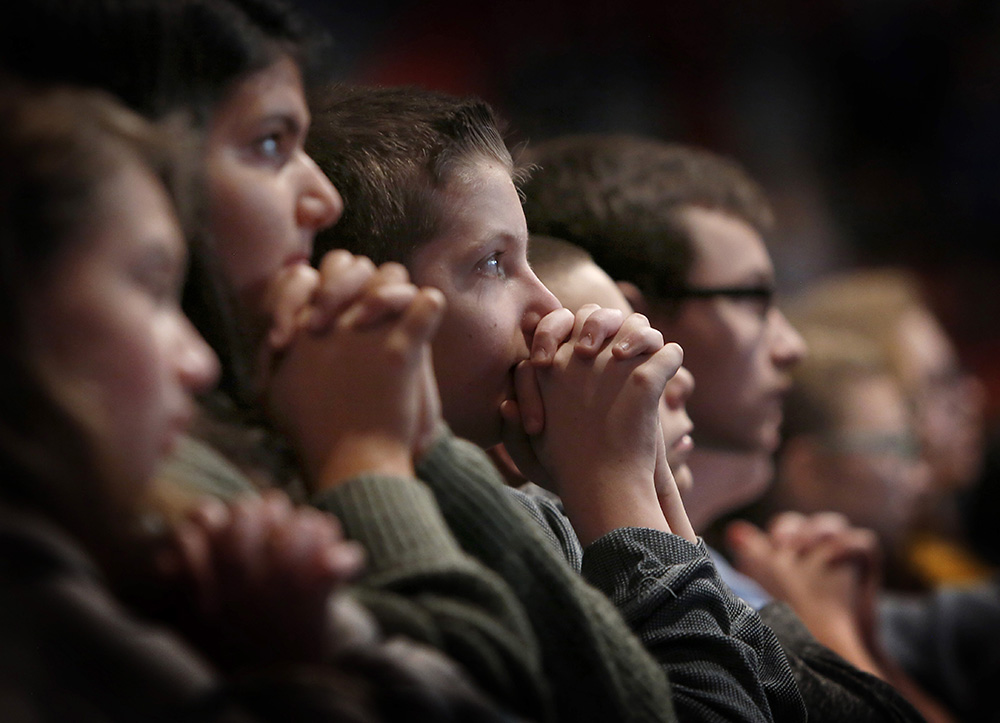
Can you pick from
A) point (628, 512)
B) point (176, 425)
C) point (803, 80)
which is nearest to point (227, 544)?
point (176, 425)

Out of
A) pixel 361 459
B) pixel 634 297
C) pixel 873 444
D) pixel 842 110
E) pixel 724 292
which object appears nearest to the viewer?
pixel 361 459

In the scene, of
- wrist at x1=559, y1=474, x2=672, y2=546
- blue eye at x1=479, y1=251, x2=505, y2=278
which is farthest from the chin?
blue eye at x1=479, y1=251, x2=505, y2=278

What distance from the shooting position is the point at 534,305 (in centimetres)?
80

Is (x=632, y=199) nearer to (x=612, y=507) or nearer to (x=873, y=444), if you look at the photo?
(x=612, y=507)

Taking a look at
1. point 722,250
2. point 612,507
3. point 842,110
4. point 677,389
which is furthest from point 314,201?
point 842,110

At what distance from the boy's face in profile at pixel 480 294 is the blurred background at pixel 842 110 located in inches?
80.0

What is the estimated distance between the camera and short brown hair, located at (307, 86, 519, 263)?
0.76 metres

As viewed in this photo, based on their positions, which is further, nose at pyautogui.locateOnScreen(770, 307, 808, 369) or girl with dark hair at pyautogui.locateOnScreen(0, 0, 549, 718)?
nose at pyautogui.locateOnScreen(770, 307, 808, 369)

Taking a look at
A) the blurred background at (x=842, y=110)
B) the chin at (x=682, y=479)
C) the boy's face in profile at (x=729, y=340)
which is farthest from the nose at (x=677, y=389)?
the blurred background at (x=842, y=110)

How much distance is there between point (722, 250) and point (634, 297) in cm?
21

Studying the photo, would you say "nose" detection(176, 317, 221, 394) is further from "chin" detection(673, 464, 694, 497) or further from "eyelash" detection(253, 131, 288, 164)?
"chin" detection(673, 464, 694, 497)

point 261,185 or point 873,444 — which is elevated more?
point 873,444

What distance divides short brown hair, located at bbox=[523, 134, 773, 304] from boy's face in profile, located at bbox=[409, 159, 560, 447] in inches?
6.3

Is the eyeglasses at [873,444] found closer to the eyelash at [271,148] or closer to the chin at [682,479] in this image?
the chin at [682,479]
